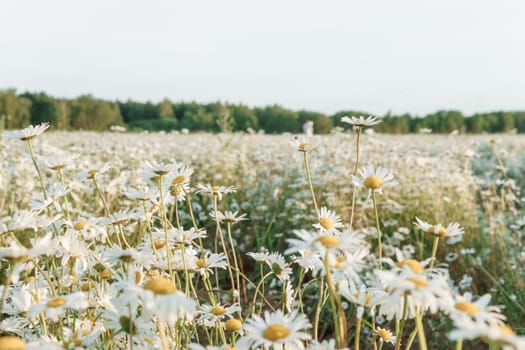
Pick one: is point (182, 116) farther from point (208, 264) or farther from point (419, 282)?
point (419, 282)

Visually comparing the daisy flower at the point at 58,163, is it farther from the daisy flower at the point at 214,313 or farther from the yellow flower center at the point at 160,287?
the yellow flower center at the point at 160,287

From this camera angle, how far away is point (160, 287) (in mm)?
919

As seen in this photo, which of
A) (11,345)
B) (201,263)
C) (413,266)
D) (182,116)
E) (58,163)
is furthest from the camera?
(182,116)

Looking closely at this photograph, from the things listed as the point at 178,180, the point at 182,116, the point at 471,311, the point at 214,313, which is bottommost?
the point at 214,313

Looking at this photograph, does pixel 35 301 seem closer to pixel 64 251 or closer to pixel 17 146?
pixel 64 251

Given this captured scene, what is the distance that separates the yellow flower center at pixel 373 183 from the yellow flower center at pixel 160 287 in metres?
0.73

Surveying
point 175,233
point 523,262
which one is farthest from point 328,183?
point 175,233

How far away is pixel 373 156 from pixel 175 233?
446 cm

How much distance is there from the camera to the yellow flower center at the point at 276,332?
0.94m

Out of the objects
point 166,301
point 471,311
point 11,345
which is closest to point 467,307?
point 471,311

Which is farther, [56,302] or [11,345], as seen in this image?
[56,302]

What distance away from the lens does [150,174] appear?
1540 mm

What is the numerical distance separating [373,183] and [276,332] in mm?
646

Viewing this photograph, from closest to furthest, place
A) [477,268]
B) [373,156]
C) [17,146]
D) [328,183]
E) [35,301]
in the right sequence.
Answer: [35,301] < [477,268] < [328,183] < [373,156] < [17,146]
